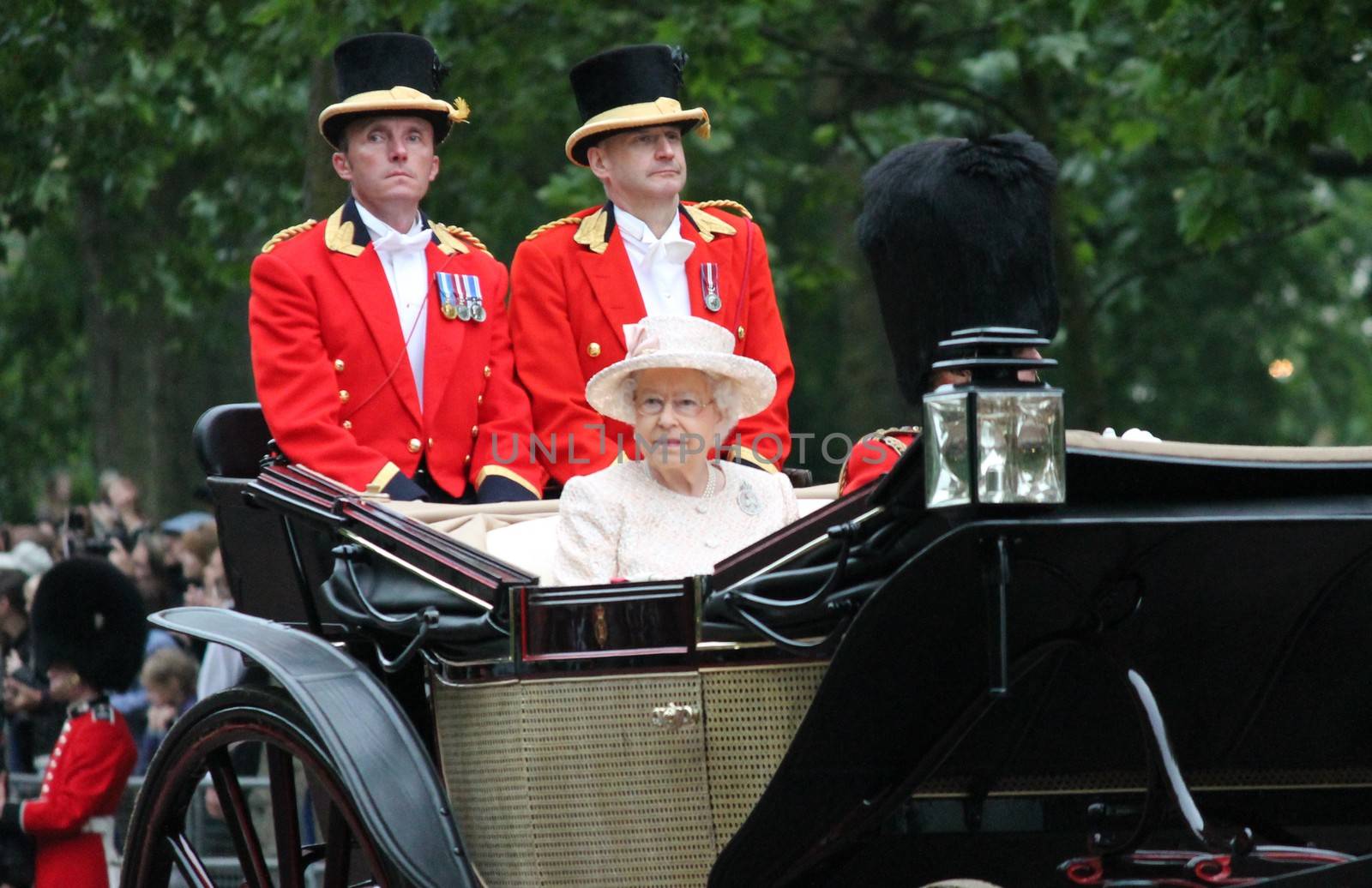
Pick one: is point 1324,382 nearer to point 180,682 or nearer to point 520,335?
point 180,682

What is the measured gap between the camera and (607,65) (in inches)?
207

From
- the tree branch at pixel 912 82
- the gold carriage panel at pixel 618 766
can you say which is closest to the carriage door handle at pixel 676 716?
the gold carriage panel at pixel 618 766

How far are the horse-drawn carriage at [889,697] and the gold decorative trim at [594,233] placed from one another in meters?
1.39

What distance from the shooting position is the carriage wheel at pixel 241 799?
13.4 feet

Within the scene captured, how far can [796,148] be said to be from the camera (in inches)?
621

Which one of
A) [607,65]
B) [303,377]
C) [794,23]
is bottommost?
[303,377]

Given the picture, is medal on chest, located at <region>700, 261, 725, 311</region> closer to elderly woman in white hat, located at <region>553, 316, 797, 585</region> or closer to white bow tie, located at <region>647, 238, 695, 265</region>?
white bow tie, located at <region>647, 238, 695, 265</region>

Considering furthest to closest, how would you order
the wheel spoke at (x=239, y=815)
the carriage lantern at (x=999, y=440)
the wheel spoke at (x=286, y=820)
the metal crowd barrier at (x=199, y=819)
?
the metal crowd barrier at (x=199, y=819), the wheel spoke at (x=239, y=815), the wheel spoke at (x=286, y=820), the carriage lantern at (x=999, y=440)

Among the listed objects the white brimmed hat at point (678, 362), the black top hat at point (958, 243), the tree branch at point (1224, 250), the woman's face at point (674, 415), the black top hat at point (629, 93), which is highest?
the tree branch at point (1224, 250)

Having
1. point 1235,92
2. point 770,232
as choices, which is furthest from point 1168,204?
point 1235,92

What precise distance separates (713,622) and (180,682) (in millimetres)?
4988

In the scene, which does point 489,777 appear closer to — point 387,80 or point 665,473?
point 665,473

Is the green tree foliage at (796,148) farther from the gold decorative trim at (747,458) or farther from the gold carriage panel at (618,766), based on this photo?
the gold carriage panel at (618,766)

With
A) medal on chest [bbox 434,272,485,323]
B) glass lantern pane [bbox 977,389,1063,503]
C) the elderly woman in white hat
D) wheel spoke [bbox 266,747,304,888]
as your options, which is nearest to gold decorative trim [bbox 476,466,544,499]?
medal on chest [bbox 434,272,485,323]
